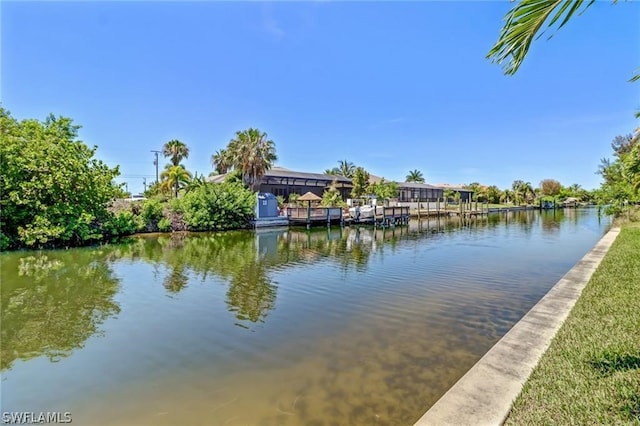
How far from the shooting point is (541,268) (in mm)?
12289

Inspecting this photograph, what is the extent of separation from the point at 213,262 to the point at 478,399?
12.0 metres

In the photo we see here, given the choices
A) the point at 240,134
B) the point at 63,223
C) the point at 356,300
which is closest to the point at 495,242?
the point at 356,300

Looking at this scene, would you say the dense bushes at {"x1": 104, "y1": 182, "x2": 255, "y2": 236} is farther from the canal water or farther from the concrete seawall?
the concrete seawall

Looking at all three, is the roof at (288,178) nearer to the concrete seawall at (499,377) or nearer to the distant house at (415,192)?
the distant house at (415,192)

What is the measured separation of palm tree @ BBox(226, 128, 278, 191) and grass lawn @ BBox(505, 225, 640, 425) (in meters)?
30.9

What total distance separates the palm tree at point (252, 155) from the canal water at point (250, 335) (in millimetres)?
21642

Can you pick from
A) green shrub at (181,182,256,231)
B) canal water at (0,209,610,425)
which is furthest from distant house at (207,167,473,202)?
canal water at (0,209,610,425)

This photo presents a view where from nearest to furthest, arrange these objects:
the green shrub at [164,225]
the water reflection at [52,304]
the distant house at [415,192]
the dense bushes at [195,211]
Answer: the water reflection at [52,304] → the dense bushes at [195,211] → the green shrub at [164,225] → the distant house at [415,192]

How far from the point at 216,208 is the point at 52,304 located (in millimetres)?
18361

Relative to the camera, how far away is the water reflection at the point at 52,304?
5910 millimetres

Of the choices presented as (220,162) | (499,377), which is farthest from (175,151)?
(499,377)

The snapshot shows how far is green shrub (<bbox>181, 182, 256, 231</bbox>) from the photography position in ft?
84.4

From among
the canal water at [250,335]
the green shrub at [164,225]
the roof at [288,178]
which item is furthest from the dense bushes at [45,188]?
the roof at [288,178]

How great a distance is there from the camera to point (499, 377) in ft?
12.4
